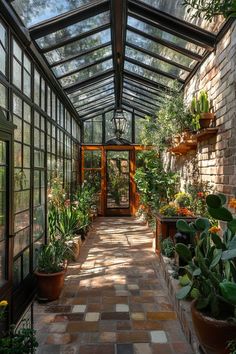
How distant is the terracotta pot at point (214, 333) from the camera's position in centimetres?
198

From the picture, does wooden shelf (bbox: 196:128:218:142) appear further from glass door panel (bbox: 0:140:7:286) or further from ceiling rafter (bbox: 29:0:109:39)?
glass door panel (bbox: 0:140:7:286)

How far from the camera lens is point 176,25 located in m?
4.17

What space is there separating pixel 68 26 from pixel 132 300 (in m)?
3.55

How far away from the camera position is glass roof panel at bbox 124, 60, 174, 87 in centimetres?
620

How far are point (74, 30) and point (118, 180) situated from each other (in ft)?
20.8

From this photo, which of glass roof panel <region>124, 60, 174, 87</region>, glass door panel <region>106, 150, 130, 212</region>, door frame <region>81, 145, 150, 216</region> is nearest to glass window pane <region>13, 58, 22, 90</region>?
glass roof panel <region>124, 60, 174, 87</region>

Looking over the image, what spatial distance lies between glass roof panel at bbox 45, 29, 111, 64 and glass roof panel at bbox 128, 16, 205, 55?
43 cm

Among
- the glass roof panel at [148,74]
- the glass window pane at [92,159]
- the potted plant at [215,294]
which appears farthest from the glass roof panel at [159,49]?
the glass window pane at [92,159]

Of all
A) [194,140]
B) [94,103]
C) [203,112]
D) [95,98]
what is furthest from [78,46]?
[94,103]

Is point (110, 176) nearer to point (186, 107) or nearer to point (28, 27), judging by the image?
point (186, 107)

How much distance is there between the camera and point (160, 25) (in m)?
4.31

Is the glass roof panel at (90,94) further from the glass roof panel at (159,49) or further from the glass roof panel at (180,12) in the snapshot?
the glass roof panel at (180,12)

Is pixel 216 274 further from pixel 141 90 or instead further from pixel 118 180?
pixel 118 180

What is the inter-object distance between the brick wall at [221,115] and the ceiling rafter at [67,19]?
1.64 m
